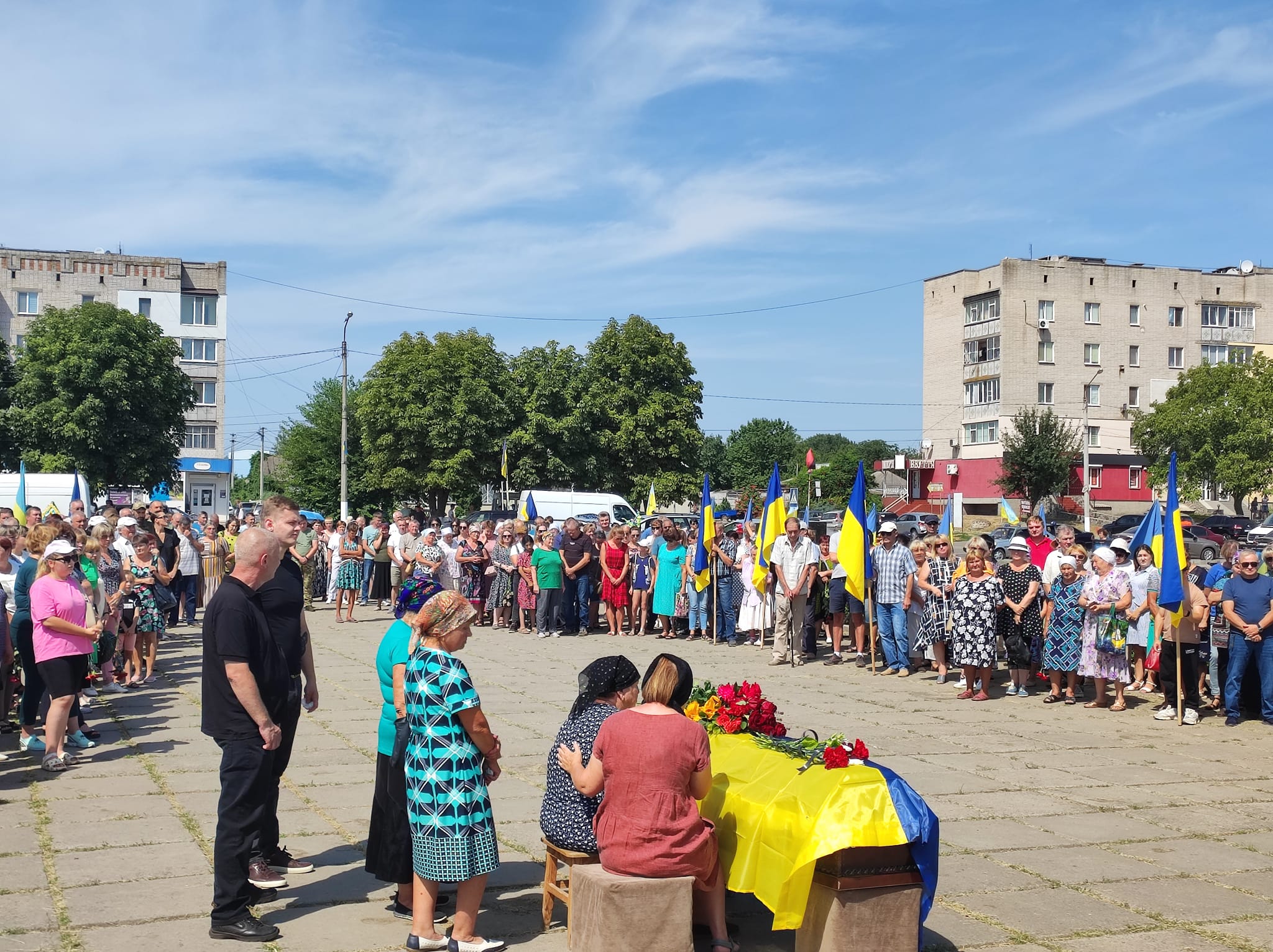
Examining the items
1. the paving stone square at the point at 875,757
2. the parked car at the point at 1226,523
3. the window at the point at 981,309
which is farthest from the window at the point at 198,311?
the paving stone square at the point at 875,757

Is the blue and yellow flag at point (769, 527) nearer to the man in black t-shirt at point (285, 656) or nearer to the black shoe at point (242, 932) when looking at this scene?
the man in black t-shirt at point (285, 656)

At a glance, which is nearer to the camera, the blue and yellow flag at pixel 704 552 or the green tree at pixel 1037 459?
the blue and yellow flag at pixel 704 552

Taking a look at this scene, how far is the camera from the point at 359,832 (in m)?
7.13

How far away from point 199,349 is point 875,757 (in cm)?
7285

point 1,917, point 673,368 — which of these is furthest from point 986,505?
point 1,917

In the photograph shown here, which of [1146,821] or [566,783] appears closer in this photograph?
[566,783]

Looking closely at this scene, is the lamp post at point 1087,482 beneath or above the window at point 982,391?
beneath

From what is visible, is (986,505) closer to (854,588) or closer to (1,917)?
(854,588)

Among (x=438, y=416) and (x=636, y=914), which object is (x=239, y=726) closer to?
(x=636, y=914)

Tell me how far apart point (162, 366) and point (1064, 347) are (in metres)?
53.1

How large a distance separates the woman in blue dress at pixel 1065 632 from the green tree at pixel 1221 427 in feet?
144

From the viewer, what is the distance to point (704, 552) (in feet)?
61.6

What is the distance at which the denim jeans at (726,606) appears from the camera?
1862 centimetres

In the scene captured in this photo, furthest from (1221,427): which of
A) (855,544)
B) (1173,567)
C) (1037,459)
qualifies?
(1173,567)
